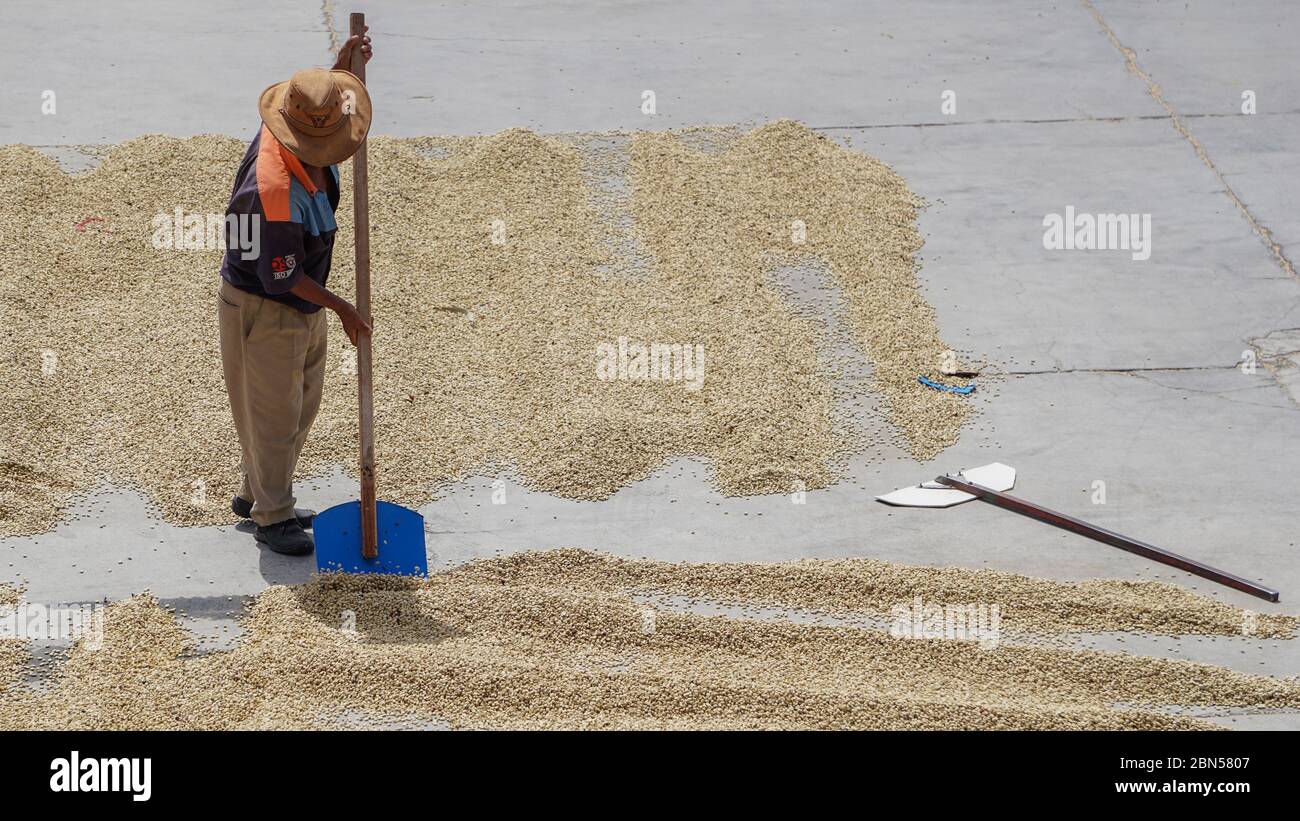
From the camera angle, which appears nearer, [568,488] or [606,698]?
[606,698]

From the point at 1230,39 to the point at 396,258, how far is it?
7.23 metres

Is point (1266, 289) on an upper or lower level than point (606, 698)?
upper

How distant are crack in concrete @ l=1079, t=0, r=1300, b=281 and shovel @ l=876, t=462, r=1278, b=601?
320 cm

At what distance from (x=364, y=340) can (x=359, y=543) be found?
0.89m

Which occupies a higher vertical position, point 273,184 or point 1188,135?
point 1188,135

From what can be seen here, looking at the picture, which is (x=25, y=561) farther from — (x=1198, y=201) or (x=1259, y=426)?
(x=1198, y=201)

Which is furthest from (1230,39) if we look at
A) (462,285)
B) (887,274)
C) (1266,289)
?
(462,285)

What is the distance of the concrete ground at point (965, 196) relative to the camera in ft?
22.2

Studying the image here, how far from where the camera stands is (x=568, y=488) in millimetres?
7129

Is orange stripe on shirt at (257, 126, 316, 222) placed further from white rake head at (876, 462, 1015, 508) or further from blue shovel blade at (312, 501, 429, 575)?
white rake head at (876, 462, 1015, 508)

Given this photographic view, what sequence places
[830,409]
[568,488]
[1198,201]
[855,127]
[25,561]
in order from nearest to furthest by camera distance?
[25,561] → [568,488] → [830,409] → [1198,201] → [855,127]

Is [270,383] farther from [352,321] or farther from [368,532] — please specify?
[368,532]

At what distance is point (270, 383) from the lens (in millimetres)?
6277

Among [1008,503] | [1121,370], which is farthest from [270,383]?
[1121,370]
